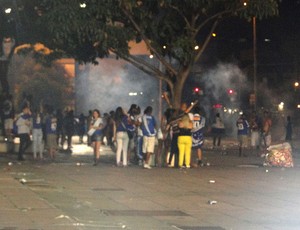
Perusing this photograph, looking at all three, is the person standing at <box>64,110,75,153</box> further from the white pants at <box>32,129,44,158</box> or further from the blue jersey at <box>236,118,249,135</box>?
the blue jersey at <box>236,118,249,135</box>

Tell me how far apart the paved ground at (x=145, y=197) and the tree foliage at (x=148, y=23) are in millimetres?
4449

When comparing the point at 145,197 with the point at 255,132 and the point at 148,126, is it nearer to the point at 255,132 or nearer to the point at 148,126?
the point at 148,126

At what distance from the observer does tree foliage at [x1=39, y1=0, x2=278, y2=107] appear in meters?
24.1

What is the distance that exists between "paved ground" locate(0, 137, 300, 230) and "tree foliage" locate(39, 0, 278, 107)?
175 inches

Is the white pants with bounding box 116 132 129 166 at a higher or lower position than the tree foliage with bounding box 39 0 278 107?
lower

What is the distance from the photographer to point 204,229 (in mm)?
11070

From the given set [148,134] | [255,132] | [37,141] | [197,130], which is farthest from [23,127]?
[255,132]

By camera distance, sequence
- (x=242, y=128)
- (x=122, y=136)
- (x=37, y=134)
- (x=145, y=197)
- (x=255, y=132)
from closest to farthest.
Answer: (x=145, y=197)
(x=122, y=136)
(x=37, y=134)
(x=242, y=128)
(x=255, y=132)

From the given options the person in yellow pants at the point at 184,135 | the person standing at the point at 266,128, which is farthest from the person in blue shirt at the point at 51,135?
the person standing at the point at 266,128

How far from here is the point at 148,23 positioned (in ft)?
83.6

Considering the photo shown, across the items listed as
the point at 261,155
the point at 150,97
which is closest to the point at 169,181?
the point at 261,155

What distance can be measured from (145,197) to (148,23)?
11747mm

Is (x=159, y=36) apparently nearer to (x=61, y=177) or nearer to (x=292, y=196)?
(x=61, y=177)

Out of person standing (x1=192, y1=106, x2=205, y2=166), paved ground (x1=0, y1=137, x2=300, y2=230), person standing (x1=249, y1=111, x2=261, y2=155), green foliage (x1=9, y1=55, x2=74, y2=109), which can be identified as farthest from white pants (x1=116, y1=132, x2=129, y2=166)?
green foliage (x1=9, y1=55, x2=74, y2=109)
